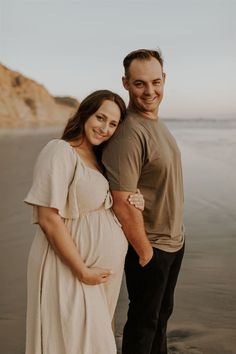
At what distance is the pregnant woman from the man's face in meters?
0.13

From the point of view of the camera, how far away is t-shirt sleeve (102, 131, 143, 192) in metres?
1.81

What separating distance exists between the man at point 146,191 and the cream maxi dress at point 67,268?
10cm

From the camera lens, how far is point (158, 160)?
73.5 inches

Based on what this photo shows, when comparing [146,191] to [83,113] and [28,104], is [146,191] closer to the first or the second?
[83,113]

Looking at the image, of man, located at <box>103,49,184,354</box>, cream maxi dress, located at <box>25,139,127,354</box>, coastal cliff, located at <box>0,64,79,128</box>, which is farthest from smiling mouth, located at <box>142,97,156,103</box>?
coastal cliff, located at <box>0,64,79,128</box>

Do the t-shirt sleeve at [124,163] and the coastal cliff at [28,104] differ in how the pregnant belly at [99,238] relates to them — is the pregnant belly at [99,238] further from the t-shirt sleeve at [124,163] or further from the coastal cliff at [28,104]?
the coastal cliff at [28,104]

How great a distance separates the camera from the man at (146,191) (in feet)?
5.99

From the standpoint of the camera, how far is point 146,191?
75.9 inches

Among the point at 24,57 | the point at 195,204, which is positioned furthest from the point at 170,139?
the point at 24,57

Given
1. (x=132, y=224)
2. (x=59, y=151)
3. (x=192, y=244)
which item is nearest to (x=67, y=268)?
(x=132, y=224)

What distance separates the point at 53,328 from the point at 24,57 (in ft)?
4.66

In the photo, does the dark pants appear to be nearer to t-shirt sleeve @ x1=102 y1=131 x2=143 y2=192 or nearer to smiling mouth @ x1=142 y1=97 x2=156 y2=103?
t-shirt sleeve @ x1=102 y1=131 x2=143 y2=192

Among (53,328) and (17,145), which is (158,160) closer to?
(53,328)

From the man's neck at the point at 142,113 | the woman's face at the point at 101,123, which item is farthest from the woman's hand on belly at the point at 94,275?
the man's neck at the point at 142,113
